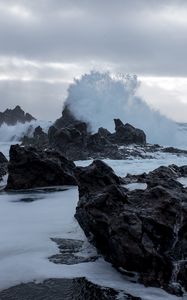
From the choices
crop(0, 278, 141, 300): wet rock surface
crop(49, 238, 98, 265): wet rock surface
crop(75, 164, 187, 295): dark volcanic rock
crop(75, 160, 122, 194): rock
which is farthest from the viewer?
crop(75, 160, 122, 194): rock

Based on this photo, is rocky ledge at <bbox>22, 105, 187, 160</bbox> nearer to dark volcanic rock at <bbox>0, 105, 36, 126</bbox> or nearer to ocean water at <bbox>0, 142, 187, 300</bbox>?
ocean water at <bbox>0, 142, 187, 300</bbox>

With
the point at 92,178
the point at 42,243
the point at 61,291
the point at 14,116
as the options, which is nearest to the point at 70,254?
the point at 42,243

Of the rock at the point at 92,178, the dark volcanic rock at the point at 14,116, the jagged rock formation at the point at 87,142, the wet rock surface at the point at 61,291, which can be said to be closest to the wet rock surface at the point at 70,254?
the wet rock surface at the point at 61,291

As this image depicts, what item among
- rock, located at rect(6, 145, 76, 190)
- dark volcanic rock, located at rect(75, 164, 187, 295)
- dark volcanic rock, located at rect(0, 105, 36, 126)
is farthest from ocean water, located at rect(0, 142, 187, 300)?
dark volcanic rock, located at rect(0, 105, 36, 126)

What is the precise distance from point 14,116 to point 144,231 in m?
81.4

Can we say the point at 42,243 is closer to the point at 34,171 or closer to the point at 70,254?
the point at 70,254

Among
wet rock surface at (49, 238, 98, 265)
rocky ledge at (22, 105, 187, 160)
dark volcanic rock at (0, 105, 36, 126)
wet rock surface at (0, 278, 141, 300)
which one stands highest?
dark volcanic rock at (0, 105, 36, 126)

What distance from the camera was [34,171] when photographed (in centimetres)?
2202

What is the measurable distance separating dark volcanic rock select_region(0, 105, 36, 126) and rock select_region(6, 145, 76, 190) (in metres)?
65.6

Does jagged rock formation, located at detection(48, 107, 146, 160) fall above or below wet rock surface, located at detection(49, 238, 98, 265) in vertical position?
above

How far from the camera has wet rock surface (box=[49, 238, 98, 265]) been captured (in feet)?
33.2

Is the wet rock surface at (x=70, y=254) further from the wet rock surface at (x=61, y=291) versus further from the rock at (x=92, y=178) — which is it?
the rock at (x=92, y=178)

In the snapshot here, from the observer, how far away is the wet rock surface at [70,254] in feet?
33.2

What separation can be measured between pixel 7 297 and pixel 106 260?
7.90 feet
